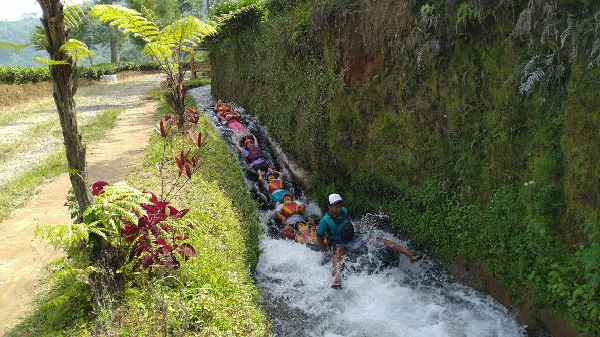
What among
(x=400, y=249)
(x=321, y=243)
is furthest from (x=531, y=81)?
(x=321, y=243)

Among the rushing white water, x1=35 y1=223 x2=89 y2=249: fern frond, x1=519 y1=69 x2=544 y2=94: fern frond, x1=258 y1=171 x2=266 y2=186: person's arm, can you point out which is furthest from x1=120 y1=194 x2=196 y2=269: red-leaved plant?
x1=258 y1=171 x2=266 y2=186: person's arm

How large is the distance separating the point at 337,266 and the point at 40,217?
4.87 metres

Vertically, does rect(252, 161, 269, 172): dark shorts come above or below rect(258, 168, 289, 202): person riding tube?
above

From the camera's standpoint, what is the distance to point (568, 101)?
421cm

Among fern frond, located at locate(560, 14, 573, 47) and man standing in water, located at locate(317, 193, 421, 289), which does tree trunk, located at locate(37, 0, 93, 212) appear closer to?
man standing in water, located at locate(317, 193, 421, 289)

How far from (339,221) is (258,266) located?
1.50 metres

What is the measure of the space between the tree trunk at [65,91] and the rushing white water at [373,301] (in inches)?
112

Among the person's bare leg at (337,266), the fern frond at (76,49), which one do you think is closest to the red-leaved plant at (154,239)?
the fern frond at (76,49)

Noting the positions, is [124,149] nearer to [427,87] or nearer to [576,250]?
[427,87]

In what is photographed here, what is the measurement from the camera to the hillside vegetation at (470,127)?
4.11m

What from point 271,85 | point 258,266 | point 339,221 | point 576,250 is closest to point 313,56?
point 271,85

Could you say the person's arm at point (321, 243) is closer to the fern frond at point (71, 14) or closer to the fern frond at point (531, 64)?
the fern frond at point (531, 64)

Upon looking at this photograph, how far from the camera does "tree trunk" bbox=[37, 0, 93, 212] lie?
2.83m

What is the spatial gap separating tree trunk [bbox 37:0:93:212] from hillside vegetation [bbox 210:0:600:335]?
4.80 metres
